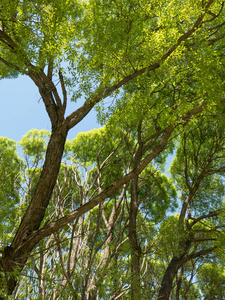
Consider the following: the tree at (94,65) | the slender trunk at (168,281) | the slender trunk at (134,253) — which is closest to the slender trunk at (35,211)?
the tree at (94,65)

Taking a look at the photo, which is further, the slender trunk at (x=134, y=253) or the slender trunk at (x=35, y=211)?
the slender trunk at (x=134, y=253)

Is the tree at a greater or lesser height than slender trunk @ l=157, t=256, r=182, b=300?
greater

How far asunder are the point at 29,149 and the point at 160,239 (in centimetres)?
680

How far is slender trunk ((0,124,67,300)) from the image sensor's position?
3293 millimetres

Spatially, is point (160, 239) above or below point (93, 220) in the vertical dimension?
below

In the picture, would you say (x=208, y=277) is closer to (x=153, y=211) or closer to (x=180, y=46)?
(x=153, y=211)

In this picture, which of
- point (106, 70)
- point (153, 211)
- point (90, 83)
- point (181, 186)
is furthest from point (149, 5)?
point (153, 211)

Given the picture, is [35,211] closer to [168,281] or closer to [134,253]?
[134,253]

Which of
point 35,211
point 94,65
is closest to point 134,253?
point 35,211

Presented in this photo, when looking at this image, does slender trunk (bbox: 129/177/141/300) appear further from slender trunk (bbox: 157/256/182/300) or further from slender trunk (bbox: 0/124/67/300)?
slender trunk (bbox: 157/256/182/300)

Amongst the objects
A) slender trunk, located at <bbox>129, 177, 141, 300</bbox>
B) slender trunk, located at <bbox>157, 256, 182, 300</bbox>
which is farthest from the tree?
slender trunk, located at <bbox>157, 256, 182, 300</bbox>

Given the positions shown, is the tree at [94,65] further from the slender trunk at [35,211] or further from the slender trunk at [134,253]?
the slender trunk at [134,253]

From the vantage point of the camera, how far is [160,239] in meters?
4.91

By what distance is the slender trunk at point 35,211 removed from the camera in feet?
10.8
